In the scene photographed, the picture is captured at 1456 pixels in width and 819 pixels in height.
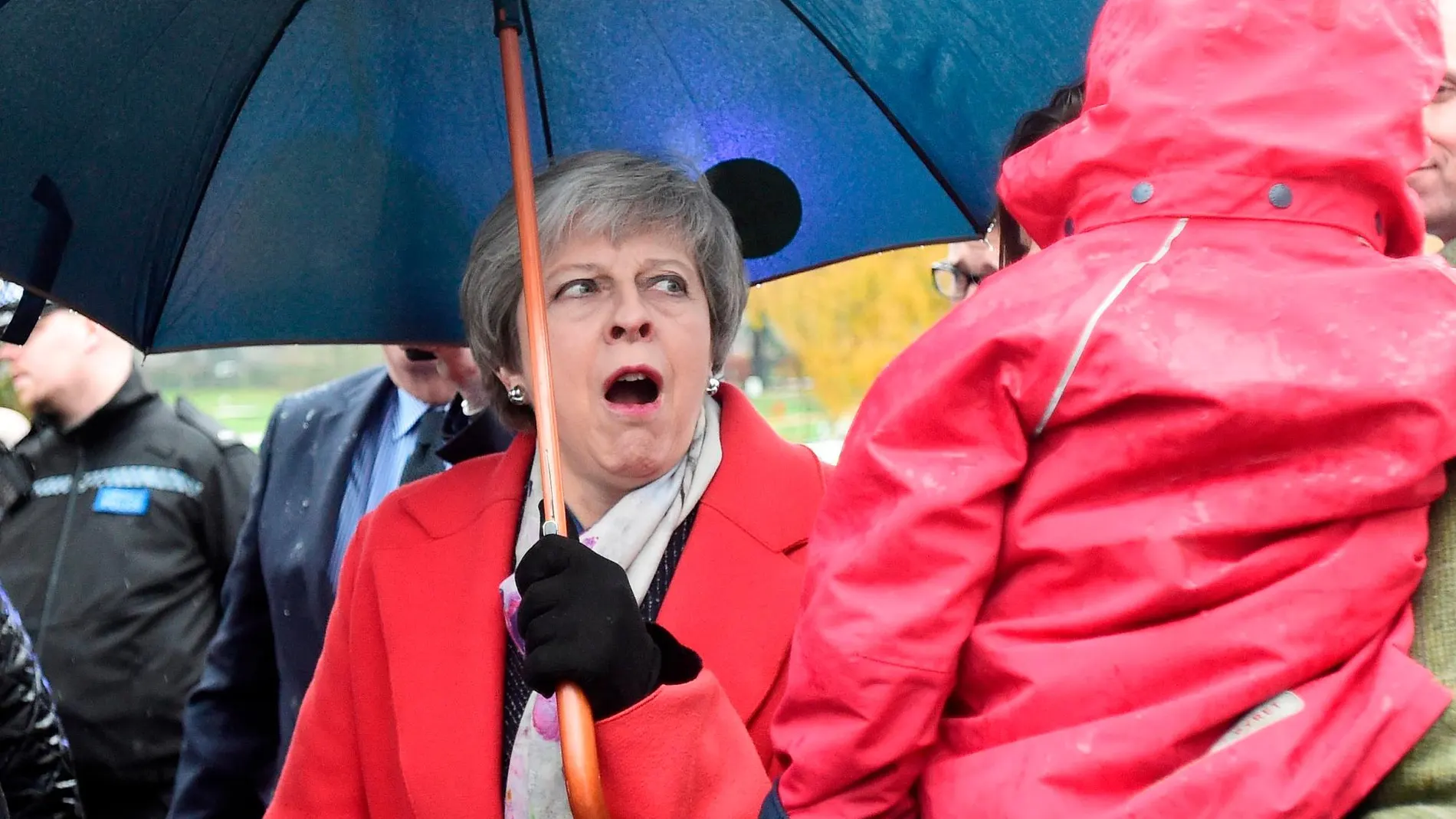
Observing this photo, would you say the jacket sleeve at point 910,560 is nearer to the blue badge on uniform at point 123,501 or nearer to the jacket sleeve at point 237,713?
the jacket sleeve at point 237,713

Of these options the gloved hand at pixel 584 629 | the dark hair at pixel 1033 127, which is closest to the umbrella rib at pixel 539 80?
the dark hair at pixel 1033 127

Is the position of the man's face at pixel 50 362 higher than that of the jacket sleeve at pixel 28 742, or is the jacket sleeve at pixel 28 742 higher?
the man's face at pixel 50 362

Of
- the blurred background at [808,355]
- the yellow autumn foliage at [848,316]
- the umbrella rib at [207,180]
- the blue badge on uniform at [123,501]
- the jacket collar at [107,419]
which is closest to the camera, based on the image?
the umbrella rib at [207,180]

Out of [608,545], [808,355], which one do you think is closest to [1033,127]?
[608,545]

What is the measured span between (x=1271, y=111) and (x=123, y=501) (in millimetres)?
3823

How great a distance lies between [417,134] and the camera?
2572 millimetres

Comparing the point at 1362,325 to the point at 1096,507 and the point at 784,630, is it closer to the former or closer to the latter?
the point at 1096,507

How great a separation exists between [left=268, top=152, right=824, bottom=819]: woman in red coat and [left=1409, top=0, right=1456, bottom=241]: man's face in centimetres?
110

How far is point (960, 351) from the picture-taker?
60.3 inches

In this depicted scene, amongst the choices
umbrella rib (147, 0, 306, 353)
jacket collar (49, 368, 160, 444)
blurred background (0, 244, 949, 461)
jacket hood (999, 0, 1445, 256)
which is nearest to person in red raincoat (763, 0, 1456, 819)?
jacket hood (999, 0, 1445, 256)

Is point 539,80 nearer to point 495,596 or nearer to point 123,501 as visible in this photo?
point 495,596

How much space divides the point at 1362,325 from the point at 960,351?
1.27 feet

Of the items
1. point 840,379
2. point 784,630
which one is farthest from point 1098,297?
point 840,379

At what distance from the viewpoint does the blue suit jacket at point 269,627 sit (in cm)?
325
